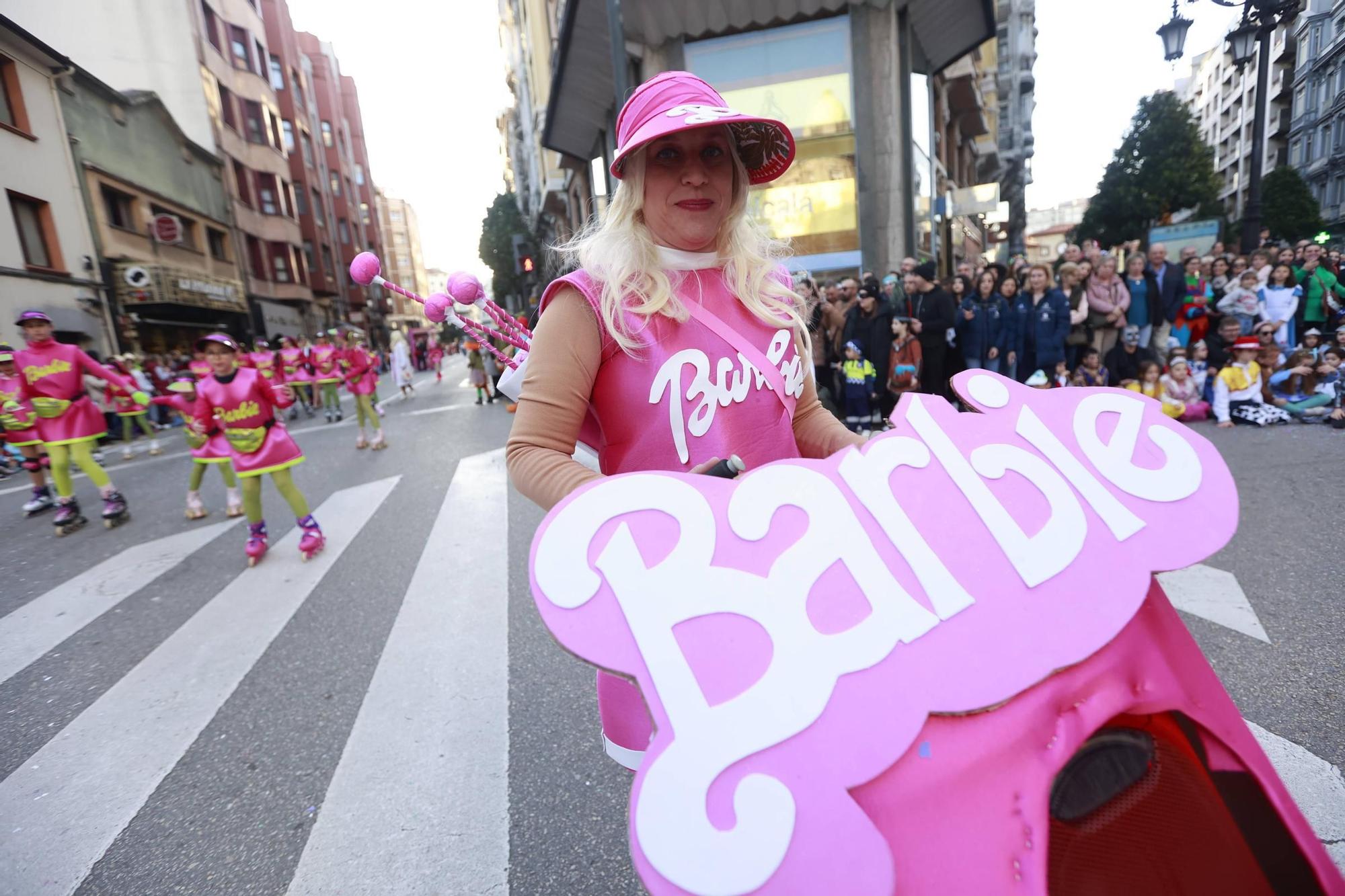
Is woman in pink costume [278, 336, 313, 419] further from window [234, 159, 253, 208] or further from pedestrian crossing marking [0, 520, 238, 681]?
window [234, 159, 253, 208]

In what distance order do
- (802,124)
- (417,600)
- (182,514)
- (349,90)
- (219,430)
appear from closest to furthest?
1. (417,600)
2. (219,430)
3. (182,514)
4. (802,124)
5. (349,90)

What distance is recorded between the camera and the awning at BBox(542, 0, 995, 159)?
11664mm

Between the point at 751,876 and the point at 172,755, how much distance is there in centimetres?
296

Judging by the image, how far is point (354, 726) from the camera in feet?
→ 8.99

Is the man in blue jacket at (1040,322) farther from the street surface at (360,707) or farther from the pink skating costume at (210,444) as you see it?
the pink skating costume at (210,444)

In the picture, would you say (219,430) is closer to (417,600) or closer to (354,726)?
(417,600)

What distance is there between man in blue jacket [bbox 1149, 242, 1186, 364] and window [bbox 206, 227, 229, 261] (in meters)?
27.9

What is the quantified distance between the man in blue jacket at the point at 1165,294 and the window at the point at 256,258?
1249 inches

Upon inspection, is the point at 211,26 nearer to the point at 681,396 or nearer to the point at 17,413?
the point at 17,413

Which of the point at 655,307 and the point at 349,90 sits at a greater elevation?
the point at 349,90

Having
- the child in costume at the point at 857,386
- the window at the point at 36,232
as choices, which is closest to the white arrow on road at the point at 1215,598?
the child in costume at the point at 857,386

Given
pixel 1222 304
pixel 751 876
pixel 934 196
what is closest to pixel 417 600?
pixel 751 876

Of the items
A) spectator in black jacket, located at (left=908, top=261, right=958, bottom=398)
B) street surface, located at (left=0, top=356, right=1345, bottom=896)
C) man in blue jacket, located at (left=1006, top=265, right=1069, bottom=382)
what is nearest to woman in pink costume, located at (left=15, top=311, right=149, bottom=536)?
street surface, located at (left=0, top=356, right=1345, bottom=896)

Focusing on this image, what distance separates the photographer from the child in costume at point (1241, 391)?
6.89m
